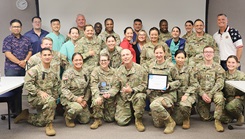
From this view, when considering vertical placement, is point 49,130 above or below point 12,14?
below

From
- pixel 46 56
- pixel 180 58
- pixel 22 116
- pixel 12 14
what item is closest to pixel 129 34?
pixel 180 58

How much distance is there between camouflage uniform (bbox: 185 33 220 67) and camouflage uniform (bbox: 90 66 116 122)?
4.37 feet

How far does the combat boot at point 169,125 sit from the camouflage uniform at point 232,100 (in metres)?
0.76

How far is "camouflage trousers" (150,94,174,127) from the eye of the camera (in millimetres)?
3977

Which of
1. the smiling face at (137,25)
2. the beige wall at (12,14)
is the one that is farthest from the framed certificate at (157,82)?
the beige wall at (12,14)

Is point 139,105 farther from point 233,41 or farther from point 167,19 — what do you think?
point 167,19

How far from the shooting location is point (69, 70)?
14.3ft

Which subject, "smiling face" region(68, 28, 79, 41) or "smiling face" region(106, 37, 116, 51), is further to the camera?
"smiling face" region(68, 28, 79, 41)

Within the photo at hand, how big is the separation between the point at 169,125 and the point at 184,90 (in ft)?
1.80

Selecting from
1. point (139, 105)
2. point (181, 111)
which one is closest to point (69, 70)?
point (139, 105)

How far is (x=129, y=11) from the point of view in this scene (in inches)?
238

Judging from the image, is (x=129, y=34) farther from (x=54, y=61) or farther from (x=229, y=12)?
(x=229, y=12)

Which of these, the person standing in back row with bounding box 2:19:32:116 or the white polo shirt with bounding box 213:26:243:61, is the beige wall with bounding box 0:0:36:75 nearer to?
the person standing in back row with bounding box 2:19:32:116

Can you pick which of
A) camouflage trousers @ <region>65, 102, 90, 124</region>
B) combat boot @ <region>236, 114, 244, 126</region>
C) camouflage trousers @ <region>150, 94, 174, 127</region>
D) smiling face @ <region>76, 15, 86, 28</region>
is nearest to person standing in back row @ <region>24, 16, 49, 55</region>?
smiling face @ <region>76, 15, 86, 28</region>
